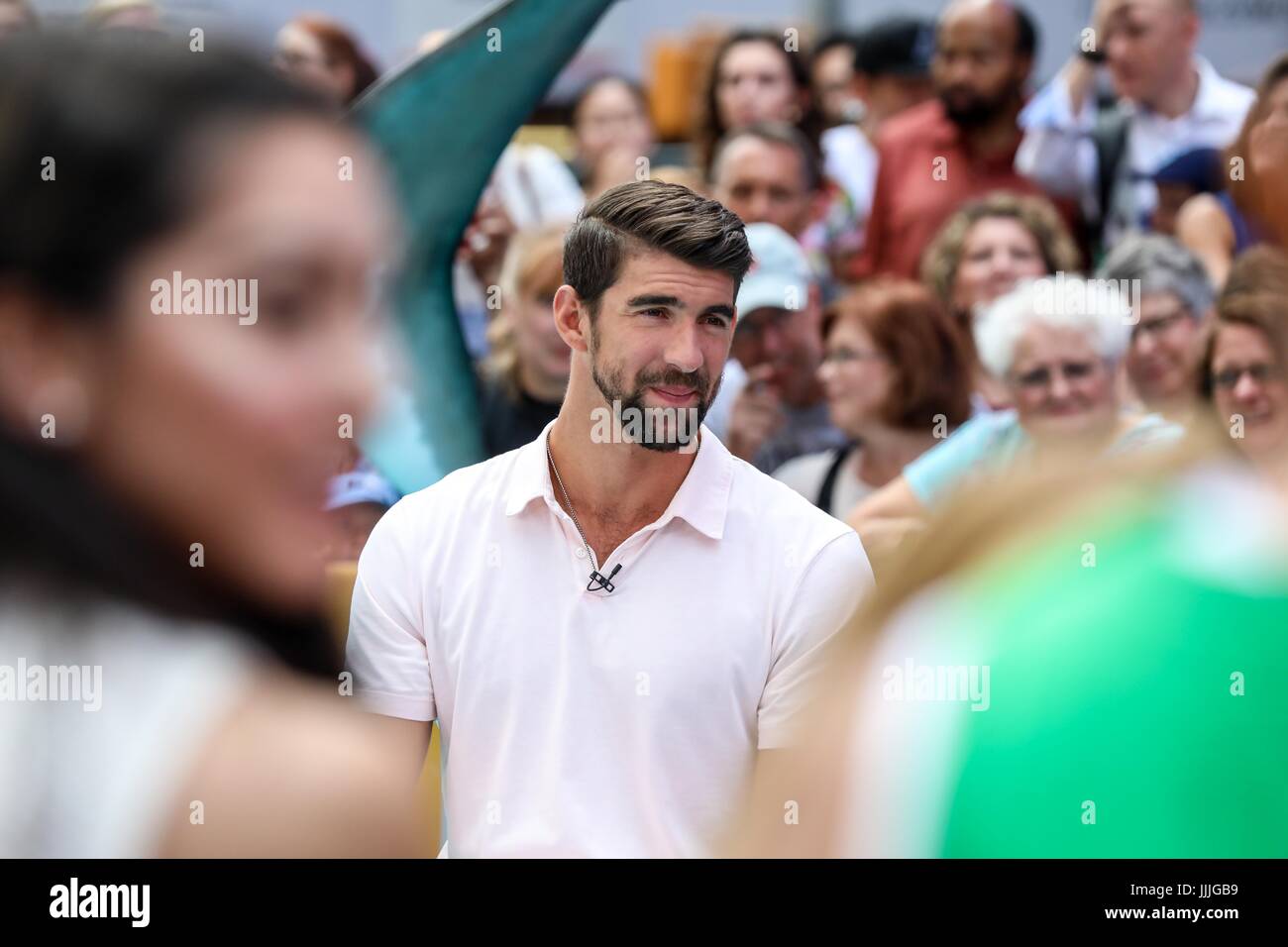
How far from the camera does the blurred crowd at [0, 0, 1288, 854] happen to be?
668mm

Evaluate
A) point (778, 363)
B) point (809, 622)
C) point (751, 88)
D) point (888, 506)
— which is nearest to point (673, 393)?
point (809, 622)

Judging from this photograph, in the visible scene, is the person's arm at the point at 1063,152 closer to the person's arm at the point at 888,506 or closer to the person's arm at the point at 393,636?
the person's arm at the point at 888,506

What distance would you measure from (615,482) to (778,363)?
45.0 inches

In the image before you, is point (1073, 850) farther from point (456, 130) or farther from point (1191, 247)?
point (1191, 247)

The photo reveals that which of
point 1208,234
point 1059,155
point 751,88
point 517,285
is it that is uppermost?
point 751,88

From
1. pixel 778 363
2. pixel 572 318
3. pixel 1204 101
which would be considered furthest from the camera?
pixel 1204 101

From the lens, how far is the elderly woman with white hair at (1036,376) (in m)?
2.39

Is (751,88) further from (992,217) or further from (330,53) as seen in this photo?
(330,53)

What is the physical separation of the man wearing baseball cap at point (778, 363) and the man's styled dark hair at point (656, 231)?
0.93 metres

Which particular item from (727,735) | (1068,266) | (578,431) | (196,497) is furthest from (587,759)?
(1068,266)

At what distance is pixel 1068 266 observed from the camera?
10.6 ft

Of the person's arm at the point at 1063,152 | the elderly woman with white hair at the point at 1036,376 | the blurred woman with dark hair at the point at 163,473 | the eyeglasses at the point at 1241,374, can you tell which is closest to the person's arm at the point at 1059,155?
the person's arm at the point at 1063,152

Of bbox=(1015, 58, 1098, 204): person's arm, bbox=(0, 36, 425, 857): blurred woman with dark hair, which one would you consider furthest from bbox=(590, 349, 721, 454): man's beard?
bbox=(1015, 58, 1098, 204): person's arm

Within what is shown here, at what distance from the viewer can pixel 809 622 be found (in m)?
1.92
